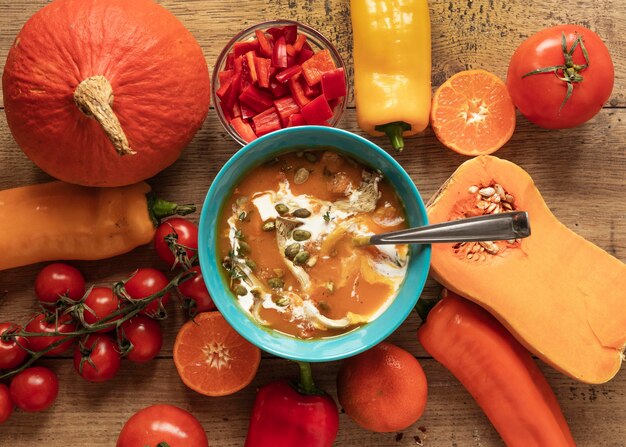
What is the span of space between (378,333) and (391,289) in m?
0.12

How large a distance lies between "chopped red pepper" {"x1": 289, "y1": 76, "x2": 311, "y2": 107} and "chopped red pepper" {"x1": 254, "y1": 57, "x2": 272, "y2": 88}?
7cm

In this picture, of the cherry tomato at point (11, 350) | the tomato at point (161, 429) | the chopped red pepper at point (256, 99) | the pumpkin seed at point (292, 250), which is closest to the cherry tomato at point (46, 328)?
the cherry tomato at point (11, 350)

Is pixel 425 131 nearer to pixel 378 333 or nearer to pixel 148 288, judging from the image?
pixel 378 333

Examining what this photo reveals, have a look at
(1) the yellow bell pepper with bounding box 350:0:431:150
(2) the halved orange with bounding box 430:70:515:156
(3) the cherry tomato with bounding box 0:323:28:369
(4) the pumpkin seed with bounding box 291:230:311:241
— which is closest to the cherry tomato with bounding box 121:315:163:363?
(3) the cherry tomato with bounding box 0:323:28:369

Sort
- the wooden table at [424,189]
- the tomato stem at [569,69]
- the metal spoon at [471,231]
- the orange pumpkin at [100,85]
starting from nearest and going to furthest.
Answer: the metal spoon at [471,231] < the orange pumpkin at [100,85] < the tomato stem at [569,69] < the wooden table at [424,189]

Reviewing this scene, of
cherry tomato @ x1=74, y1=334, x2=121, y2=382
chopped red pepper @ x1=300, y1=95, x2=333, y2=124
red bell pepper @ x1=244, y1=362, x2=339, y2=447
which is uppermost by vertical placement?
chopped red pepper @ x1=300, y1=95, x2=333, y2=124

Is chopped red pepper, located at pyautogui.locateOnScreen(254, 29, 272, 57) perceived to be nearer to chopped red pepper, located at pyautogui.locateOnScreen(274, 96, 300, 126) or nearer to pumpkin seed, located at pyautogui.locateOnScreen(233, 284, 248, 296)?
chopped red pepper, located at pyautogui.locateOnScreen(274, 96, 300, 126)

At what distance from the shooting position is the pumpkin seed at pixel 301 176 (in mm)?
1674

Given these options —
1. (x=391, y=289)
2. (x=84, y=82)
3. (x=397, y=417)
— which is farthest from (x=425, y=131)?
(x=84, y=82)

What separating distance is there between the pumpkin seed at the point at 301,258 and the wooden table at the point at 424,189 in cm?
42

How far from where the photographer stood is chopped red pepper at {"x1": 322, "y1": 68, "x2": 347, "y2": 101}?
177 centimetres

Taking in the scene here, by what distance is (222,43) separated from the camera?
6.22 ft

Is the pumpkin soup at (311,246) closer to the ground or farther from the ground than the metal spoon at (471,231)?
closer to the ground

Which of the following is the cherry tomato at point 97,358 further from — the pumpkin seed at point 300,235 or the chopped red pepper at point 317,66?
the chopped red pepper at point 317,66
